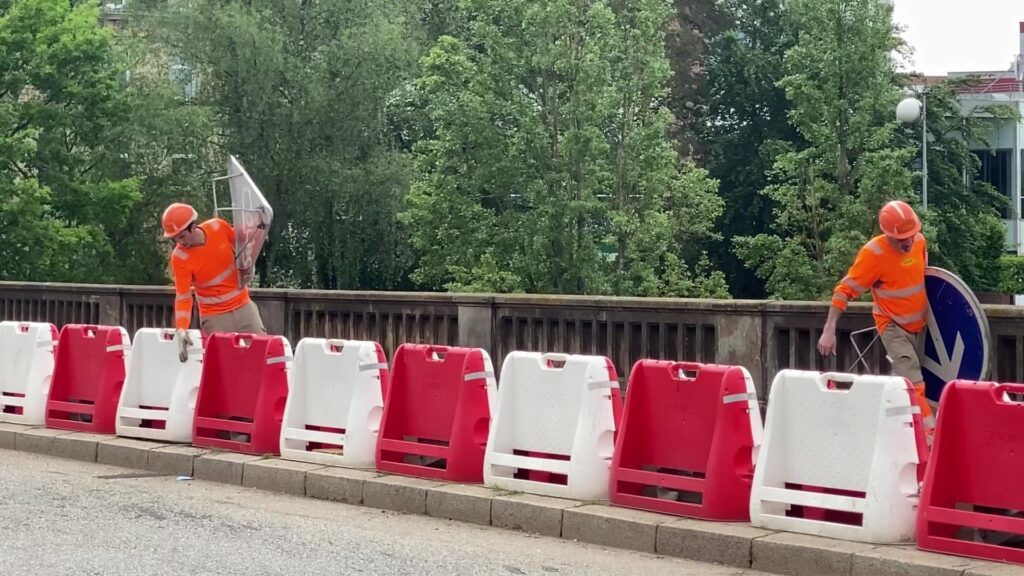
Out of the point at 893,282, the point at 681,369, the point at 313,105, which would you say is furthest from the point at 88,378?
the point at 313,105

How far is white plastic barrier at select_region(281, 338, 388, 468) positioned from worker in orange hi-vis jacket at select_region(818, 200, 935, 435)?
307cm

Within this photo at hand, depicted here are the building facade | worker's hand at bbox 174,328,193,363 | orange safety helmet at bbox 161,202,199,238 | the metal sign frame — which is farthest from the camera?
the building facade

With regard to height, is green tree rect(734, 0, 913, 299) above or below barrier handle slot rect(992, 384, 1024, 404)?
above

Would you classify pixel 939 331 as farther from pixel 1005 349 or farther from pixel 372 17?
pixel 372 17

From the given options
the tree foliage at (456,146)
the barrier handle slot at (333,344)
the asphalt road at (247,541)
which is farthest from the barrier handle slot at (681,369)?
the tree foliage at (456,146)

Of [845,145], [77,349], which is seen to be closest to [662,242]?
[845,145]

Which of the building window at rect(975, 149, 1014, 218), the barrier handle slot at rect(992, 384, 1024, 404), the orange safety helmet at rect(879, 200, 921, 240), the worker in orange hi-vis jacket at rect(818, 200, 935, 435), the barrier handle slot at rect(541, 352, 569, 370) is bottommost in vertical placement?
the barrier handle slot at rect(992, 384, 1024, 404)

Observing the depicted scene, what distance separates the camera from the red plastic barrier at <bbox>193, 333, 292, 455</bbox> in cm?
1092

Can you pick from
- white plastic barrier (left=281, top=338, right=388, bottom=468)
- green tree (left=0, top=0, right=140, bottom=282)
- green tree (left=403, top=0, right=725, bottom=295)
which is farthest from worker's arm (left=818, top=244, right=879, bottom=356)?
green tree (left=403, top=0, right=725, bottom=295)

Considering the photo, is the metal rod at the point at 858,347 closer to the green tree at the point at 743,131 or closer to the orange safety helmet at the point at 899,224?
the orange safety helmet at the point at 899,224

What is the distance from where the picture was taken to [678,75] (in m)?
62.2

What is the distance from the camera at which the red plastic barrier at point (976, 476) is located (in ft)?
23.1

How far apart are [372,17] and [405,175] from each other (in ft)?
17.4

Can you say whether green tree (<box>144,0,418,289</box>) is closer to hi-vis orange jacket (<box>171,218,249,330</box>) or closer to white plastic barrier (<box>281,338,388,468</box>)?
hi-vis orange jacket (<box>171,218,249,330</box>)
